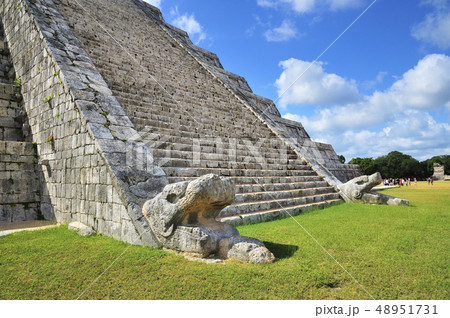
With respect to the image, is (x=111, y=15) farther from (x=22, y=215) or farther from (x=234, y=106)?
(x=22, y=215)

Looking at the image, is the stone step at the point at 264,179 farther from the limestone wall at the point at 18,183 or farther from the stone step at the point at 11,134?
the stone step at the point at 11,134

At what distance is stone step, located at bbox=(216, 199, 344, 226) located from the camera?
5.29 metres

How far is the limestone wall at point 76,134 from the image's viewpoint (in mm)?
4531

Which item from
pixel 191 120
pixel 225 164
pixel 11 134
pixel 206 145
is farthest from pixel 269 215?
pixel 11 134

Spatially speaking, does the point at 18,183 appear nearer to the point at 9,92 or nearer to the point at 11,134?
the point at 11,134

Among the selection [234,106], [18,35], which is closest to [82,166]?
[18,35]

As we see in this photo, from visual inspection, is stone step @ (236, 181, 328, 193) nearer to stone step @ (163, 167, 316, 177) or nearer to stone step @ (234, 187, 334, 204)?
stone step @ (234, 187, 334, 204)

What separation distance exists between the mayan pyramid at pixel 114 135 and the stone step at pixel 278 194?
0.10 ft

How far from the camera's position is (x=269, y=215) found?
5969 mm

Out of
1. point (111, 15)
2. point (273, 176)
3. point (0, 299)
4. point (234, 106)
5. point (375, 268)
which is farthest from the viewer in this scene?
point (111, 15)

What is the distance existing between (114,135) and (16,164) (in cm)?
320

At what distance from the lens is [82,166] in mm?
5352

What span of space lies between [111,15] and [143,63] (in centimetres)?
426

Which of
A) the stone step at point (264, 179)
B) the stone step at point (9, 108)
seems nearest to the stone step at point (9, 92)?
the stone step at point (9, 108)
